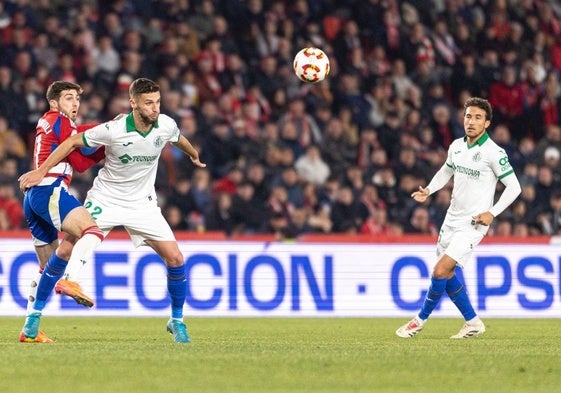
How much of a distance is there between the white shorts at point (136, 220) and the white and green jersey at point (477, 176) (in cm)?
278

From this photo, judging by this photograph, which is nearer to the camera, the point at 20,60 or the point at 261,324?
the point at 261,324

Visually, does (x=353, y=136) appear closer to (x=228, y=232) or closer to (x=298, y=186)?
(x=298, y=186)

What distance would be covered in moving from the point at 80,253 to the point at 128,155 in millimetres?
826

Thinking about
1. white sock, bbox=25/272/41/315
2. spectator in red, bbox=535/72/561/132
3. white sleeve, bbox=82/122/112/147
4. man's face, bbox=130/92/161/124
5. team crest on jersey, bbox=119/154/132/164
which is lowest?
white sock, bbox=25/272/41/315

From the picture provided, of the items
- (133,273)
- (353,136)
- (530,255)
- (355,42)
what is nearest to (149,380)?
(133,273)

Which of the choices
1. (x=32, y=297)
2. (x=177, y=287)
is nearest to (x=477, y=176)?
(x=177, y=287)

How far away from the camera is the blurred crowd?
1758 centimetres

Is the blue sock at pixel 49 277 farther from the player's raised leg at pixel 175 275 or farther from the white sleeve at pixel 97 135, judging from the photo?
the white sleeve at pixel 97 135

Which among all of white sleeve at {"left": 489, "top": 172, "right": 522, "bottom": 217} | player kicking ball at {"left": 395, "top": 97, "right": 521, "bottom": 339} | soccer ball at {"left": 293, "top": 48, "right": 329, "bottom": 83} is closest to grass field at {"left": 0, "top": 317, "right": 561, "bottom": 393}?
player kicking ball at {"left": 395, "top": 97, "right": 521, "bottom": 339}

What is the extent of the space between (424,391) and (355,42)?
13762 millimetres

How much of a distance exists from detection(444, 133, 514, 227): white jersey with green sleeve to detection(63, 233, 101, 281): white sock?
3376 mm

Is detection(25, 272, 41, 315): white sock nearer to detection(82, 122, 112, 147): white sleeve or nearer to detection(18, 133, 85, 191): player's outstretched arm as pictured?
detection(18, 133, 85, 191): player's outstretched arm

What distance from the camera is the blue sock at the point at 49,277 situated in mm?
10109

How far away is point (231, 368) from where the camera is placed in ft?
27.3
